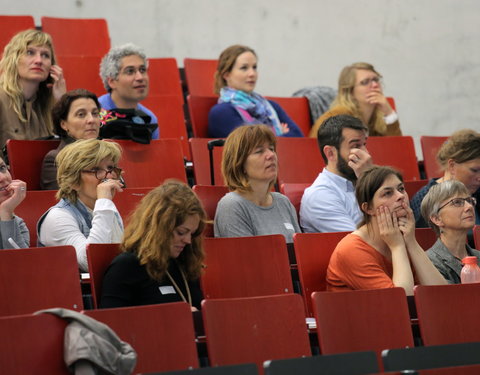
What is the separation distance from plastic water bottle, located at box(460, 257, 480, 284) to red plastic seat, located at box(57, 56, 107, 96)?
208cm

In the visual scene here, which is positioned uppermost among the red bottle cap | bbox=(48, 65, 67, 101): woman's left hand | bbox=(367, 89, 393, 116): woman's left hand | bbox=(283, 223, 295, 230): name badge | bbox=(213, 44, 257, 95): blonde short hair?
bbox=(213, 44, 257, 95): blonde short hair

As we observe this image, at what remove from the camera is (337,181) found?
315 centimetres

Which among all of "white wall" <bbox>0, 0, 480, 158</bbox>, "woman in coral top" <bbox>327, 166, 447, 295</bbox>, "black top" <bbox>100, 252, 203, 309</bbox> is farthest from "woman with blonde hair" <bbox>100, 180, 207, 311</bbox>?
"white wall" <bbox>0, 0, 480, 158</bbox>

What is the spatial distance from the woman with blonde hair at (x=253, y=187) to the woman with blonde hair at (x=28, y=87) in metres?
0.84

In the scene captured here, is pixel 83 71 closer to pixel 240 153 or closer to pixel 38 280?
pixel 240 153

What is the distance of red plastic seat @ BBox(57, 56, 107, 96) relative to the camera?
4.16 meters

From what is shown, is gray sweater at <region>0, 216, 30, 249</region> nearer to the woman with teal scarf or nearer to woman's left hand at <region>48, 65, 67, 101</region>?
woman's left hand at <region>48, 65, 67, 101</region>

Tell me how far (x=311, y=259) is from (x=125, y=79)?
1.44 meters

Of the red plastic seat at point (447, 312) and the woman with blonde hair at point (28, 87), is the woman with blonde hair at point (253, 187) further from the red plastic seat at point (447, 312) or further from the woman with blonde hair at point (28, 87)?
the woman with blonde hair at point (28, 87)

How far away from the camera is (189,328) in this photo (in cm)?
202

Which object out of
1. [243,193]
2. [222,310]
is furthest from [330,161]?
[222,310]

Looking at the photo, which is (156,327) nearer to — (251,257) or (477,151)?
(251,257)

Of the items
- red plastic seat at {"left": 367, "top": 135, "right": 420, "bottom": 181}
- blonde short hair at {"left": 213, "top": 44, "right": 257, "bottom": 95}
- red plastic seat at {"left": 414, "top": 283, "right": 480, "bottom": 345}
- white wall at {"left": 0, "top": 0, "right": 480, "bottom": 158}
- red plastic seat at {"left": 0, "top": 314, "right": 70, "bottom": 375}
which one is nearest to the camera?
red plastic seat at {"left": 0, "top": 314, "right": 70, "bottom": 375}

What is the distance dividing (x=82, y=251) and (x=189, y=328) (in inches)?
24.1
